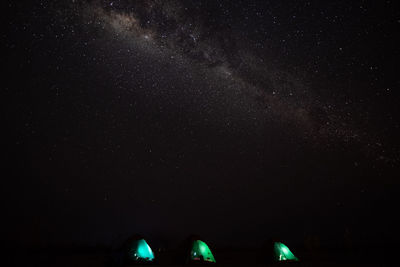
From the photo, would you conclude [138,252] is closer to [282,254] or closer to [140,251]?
[140,251]

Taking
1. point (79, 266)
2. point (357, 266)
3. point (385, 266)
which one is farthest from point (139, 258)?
point (385, 266)

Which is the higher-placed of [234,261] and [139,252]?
[234,261]

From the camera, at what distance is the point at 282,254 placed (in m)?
15.9

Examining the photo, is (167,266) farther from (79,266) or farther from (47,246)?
(47,246)

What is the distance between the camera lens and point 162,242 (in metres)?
47.1

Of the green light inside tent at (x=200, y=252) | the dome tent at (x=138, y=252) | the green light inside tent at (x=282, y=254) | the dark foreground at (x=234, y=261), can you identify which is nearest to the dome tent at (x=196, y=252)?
the green light inside tent at (x=200, y=252)

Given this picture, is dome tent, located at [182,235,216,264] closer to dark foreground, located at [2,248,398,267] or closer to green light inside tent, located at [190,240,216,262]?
green light inside tent, located at [190,240,216,262]

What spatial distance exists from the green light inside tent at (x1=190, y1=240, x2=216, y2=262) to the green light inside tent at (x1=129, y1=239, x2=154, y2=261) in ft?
8.54

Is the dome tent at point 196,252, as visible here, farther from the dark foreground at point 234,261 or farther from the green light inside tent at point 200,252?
the dark foreground at point 234,261

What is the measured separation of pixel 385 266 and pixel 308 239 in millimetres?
27856

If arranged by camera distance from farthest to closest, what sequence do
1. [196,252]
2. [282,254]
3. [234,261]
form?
[234,261] < [282,254] < [196,252]

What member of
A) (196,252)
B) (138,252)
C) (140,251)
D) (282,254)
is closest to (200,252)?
(196,252)

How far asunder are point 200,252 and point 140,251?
3.67 m

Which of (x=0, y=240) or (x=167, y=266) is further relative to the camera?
(x=0, y=240)
